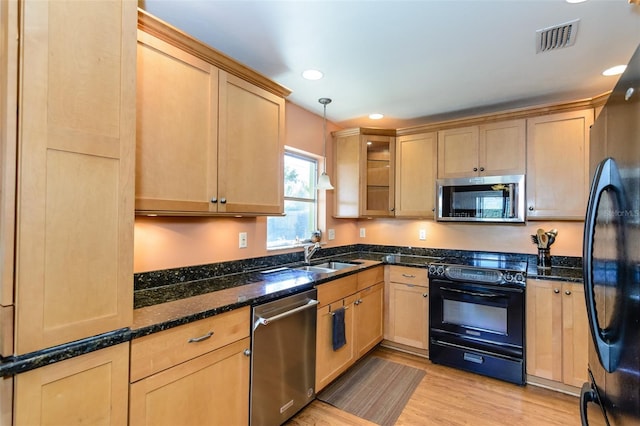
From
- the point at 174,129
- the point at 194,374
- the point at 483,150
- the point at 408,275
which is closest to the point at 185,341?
the point at 194,374

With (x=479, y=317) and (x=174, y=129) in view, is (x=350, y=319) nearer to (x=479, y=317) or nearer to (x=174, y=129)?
(x=479, y=317)

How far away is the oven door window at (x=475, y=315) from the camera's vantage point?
262 cm

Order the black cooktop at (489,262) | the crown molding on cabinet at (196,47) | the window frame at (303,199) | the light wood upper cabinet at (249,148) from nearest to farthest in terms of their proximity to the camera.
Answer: the crown molding on cabinet at (196,47) → the light wood upper cabinet at (249,148) → the black cooktop at (489,262) → the window frame at (303,199)

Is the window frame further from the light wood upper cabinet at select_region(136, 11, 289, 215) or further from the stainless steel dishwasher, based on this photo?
the stainless steel dishwasher

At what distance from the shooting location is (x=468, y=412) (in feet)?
7.20

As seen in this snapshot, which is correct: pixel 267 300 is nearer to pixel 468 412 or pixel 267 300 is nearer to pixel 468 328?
pixel 468 412

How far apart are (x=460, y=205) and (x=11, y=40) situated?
3.21m

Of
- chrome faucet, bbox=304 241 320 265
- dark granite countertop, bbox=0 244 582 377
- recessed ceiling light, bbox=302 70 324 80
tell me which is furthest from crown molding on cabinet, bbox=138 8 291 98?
chrome faucet, bbox=304 241 320 265

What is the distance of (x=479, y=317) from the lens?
8.87ft

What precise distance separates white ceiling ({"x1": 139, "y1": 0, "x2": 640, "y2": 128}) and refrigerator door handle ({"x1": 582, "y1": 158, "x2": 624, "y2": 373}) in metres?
1.17

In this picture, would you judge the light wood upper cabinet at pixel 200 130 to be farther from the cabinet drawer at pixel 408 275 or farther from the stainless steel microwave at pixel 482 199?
the stainless steel microwave at pixel 482 199

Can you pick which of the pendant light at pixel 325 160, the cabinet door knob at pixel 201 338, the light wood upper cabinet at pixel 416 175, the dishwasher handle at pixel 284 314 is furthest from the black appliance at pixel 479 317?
the cabinet door knob at pixel 201 338

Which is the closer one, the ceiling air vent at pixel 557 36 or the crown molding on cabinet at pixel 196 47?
the crown molding on cabinet at pixel 196 47

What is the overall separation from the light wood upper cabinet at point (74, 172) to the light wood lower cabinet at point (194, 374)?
21cm
